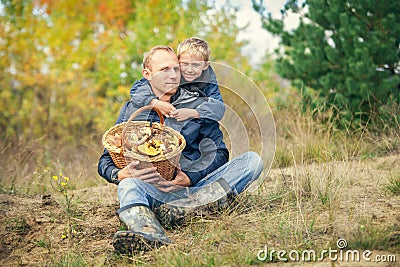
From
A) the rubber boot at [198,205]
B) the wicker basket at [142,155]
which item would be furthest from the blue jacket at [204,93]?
the rubber boot at [198,205]

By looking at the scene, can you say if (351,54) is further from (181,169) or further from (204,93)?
(181,169)

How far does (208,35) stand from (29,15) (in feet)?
16.8

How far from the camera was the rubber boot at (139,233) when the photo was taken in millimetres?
2520

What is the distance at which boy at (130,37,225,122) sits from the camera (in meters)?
2.88

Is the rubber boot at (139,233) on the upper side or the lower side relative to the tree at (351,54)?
lower

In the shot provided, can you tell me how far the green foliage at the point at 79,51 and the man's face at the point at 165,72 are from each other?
5236 millimetres

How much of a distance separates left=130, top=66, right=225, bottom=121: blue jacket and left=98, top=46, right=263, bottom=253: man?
51mm

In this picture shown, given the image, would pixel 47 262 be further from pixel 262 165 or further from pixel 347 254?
pixel 347 254

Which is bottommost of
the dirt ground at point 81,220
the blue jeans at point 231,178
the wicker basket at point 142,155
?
the dirt ground at point 81,220

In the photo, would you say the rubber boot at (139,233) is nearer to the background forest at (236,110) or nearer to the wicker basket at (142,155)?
the background forest at (236,110)

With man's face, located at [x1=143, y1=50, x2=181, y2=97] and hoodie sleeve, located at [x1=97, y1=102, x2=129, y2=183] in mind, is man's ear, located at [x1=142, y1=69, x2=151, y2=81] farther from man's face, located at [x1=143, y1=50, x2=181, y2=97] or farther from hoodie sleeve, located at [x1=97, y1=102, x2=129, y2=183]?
hoodie sleeve, located at [x1=97, y1=102, x2=129, y2=183]

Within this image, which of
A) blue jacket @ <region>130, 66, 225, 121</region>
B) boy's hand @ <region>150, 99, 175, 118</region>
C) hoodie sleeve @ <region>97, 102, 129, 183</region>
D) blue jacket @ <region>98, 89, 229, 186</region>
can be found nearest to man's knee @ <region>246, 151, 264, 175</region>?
blue jacket @ <region>98, 89, 229, 186</region>

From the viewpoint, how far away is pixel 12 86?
10984 mm

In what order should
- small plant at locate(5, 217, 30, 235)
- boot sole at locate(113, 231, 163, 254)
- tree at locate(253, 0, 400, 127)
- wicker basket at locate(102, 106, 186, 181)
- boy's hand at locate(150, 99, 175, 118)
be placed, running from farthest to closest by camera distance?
tree at locate(253, 0, 400, 127)
small plant at locate(5, 217, 30, 235)
boy's hand at locate(150, 99, 175, 118)
wicker basket at locate(102, 106, 186, 181)
boot sole at locate(113, 231, 163, 254)
